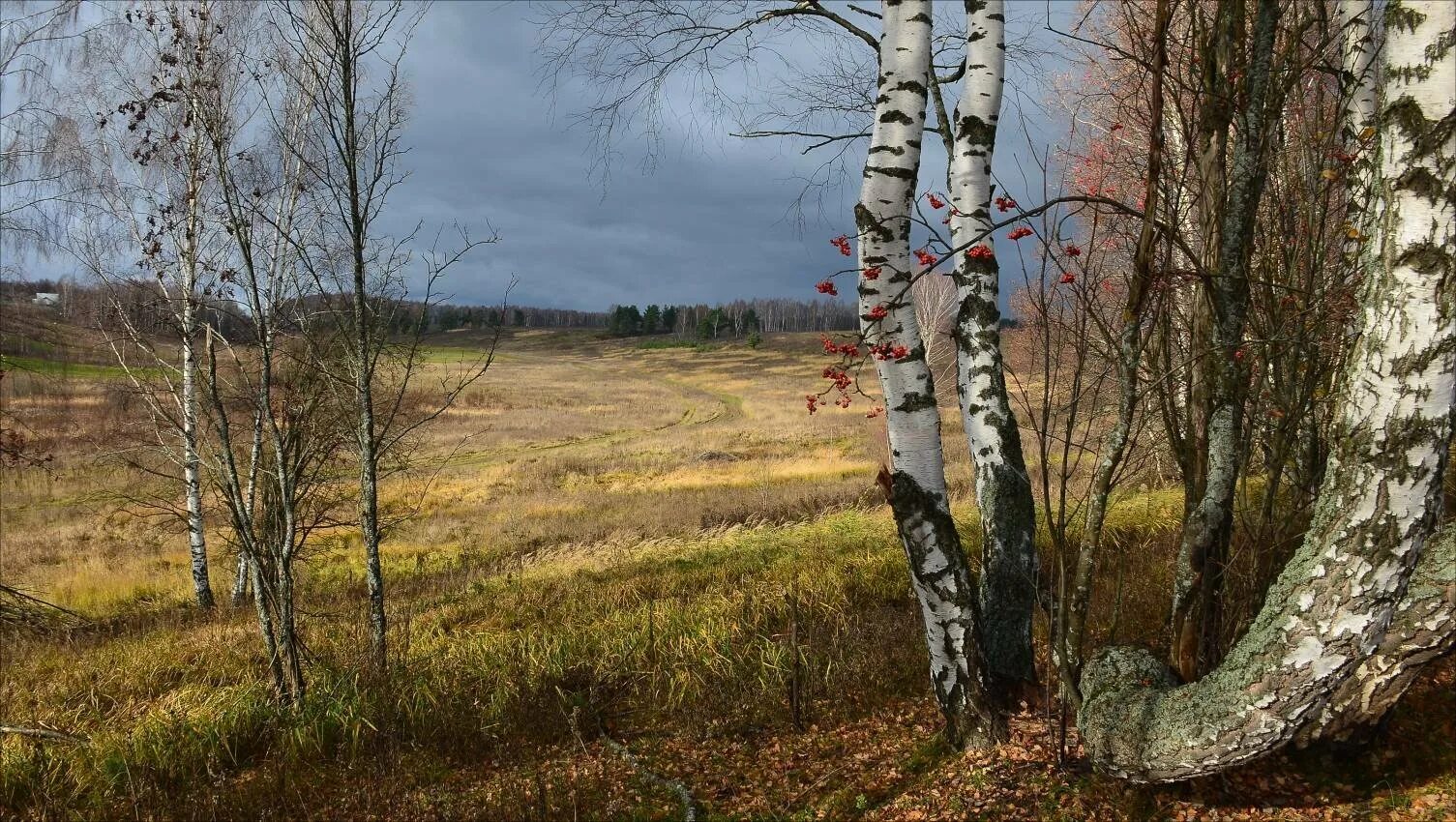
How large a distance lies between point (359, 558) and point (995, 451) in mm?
13809

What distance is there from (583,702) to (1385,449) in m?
4.84

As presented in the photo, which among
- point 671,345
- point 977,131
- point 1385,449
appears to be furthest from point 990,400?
point 671,345

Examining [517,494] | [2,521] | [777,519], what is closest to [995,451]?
[777,519]

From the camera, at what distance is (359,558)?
14.6m

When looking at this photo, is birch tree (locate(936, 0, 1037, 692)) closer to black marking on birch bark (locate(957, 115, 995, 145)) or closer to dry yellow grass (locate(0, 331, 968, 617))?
black marking on birch bark (locate(957, 115, 995, 145))

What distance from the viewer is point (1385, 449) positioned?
233 cm

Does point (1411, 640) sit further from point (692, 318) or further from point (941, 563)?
point (692, 318)

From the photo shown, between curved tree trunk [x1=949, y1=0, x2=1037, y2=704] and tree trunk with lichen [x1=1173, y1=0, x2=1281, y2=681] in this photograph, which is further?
curved tree trunk [x1=949, y1=0, x2=1037, y2=704]

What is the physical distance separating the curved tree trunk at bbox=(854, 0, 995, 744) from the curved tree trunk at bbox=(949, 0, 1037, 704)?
1.62 ft

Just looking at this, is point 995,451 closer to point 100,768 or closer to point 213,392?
point 213,392

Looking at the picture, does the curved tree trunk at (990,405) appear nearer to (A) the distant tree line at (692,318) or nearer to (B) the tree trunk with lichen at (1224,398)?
(B) the tree trunk with lichen at (1224,398)

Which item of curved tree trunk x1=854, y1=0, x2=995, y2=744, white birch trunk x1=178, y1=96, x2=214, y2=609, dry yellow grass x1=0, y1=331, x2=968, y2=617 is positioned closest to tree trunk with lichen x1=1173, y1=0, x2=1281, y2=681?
curved tree trunk x1=854, y1=0, x2=995, y2=744

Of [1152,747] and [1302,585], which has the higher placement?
[1302,585]

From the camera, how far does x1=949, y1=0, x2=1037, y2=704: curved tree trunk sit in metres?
4.22
